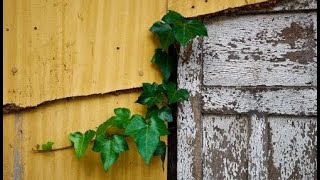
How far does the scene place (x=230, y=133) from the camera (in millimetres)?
1601

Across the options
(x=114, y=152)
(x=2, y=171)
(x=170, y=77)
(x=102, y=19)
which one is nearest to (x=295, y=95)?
(x=170, y=77)

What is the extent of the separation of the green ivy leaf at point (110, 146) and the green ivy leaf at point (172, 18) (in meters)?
0.51

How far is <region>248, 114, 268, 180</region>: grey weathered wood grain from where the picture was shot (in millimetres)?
1555

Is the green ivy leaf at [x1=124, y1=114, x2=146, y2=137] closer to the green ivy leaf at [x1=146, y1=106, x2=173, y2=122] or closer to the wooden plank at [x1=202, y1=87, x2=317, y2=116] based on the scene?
the green ivy leaf at [x1=146, y1=106, x2=173, y2=122]

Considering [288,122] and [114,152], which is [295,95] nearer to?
[288,122]

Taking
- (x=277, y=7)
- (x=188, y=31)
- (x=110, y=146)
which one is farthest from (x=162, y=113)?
(x=277, y=7)

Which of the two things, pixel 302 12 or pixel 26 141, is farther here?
pixel 26 141

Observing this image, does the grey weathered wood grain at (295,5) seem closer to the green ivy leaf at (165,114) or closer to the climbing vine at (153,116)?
the climbing vine at (153,116)

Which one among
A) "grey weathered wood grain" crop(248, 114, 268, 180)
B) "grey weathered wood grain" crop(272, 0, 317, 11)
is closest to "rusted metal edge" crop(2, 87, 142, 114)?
"grey weathered wood grain" crop(248, 114, 268, 180)

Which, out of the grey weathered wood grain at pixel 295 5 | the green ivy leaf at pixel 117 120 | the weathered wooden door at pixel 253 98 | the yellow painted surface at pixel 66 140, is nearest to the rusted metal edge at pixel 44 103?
the yellow painted surface at pixel 66 140

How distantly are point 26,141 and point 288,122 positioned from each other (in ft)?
3.86

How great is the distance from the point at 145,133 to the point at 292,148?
1.98 feet

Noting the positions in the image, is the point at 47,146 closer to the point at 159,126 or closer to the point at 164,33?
the point at 159,126

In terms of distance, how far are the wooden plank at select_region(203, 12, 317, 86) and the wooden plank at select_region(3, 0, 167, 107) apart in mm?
259
